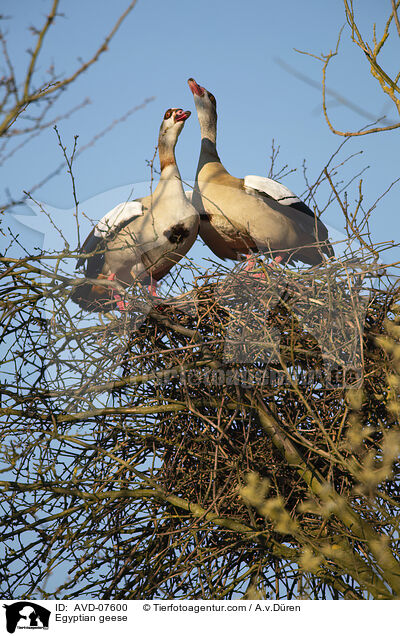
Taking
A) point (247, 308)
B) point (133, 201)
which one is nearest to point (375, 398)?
point (247, 308)

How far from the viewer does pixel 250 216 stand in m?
2.41

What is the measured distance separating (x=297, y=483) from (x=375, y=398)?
313mm

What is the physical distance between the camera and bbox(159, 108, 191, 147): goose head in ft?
7.98

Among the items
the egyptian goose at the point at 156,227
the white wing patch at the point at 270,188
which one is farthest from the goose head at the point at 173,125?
the white wing patch at the point at 270,188

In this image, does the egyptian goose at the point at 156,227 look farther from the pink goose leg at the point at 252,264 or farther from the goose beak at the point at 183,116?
the pink goose leg at the point at 252,264

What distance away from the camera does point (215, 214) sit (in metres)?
2.40

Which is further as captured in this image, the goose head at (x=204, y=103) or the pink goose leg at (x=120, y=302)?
the goose head at (x=204, y=103)
